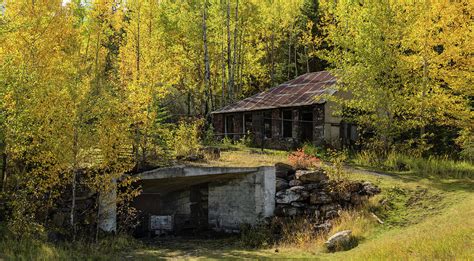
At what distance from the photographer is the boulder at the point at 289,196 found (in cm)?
1566

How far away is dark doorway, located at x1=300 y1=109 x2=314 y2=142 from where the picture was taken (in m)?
24.0

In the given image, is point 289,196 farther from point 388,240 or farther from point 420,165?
point 420,165

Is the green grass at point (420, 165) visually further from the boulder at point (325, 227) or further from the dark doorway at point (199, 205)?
the dark doorway at point (199, 205)

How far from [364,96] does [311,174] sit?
527 cm

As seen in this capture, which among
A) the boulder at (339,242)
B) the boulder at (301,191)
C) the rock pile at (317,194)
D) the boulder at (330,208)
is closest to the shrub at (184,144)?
the rock pile at (317,194)

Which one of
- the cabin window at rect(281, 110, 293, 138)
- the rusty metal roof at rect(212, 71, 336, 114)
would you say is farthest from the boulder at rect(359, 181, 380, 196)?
the cabin window at rect(281, 110, 293, 138)

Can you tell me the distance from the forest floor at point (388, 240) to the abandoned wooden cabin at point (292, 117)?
5.53 meters

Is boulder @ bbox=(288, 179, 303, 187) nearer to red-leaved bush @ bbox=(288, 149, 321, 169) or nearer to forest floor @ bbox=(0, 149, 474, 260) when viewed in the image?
red-leaved bush @ bbox=(288, 149, 321, 169)

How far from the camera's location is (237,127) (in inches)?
1104

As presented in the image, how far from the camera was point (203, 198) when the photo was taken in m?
17.9

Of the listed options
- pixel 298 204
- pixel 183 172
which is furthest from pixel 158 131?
pixel 298 204

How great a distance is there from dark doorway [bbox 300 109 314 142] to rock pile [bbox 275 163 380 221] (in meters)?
7.77

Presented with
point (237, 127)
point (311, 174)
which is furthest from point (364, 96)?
point (237, 127)

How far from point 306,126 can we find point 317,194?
9.32m
